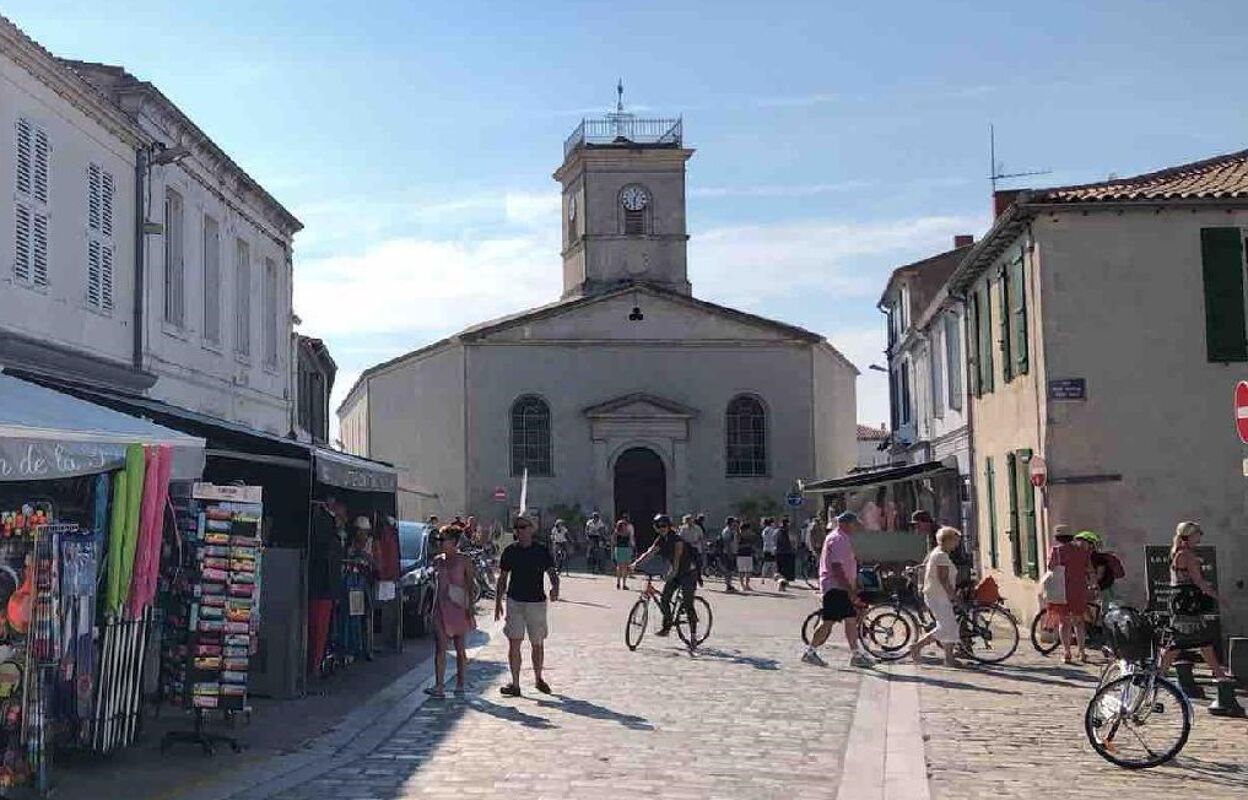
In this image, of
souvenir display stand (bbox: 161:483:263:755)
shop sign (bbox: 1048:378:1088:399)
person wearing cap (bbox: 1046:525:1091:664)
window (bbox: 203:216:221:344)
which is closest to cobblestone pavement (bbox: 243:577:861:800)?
souvenir display stand (bbox: 161:483:263:755)

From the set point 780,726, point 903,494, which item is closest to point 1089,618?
point 780,726

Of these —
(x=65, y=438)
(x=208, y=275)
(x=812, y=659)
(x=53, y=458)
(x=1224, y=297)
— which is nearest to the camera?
(x=53, y=458)

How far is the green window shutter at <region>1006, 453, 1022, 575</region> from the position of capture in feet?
67.8

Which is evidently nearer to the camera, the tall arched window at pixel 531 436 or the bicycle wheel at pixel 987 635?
the bicycle wheel at pixel 987 635

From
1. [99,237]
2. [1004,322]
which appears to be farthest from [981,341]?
[99,237]

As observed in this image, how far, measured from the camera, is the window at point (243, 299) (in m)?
21.5

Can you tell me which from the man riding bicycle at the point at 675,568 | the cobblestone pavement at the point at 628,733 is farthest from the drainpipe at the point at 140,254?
the man riding bicycle at the point at 675,568

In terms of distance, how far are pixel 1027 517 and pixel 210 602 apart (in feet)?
41.9

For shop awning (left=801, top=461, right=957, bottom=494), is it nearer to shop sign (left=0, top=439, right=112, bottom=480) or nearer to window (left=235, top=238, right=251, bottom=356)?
window (left=235, top=238, right=251, bottom=356)

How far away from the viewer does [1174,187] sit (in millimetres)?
19141

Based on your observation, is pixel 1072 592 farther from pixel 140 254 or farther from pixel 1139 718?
pixel 140 254

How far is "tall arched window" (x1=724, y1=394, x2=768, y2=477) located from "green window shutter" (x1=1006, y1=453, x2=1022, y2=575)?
24.8 meters

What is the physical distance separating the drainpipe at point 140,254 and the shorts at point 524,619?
602 cm

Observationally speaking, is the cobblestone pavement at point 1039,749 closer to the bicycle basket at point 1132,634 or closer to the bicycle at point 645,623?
the bicycle basket at point 1132,634
